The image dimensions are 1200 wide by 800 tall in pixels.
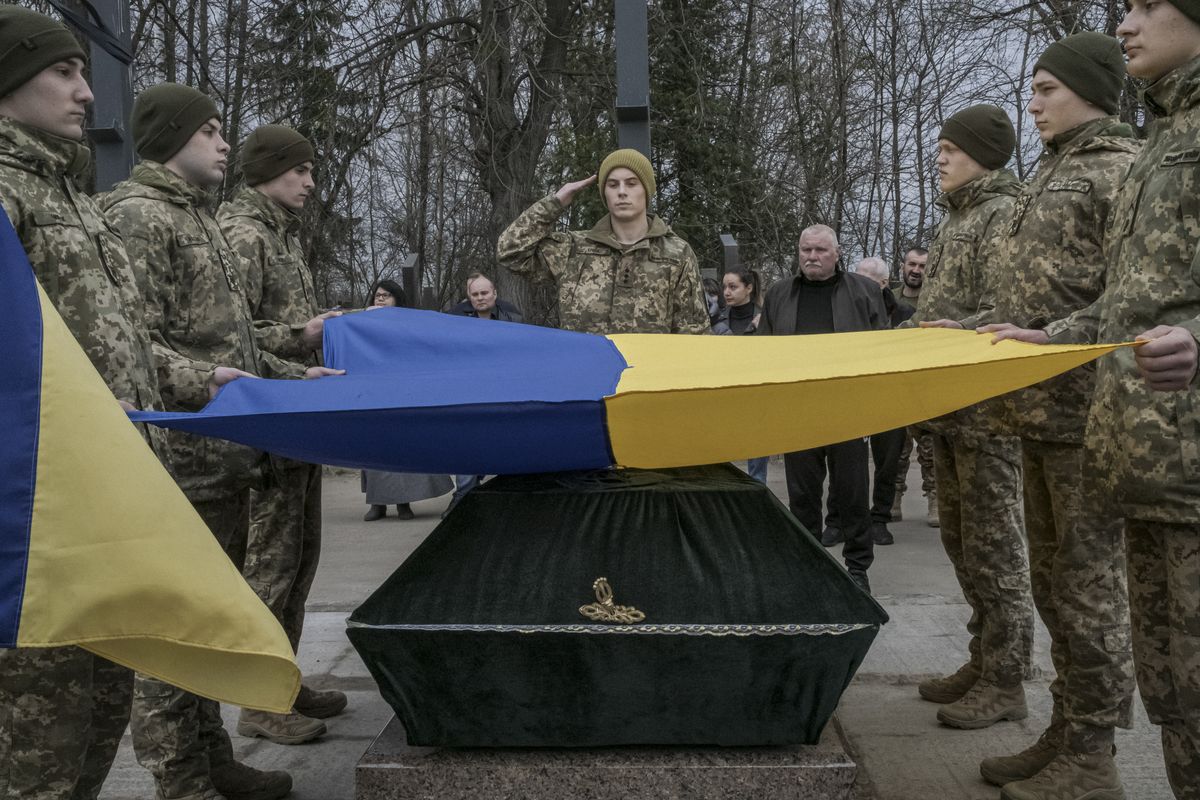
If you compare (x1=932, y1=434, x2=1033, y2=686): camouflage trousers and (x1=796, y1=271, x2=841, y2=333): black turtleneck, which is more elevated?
(x1=796, y1=271, x2=841, y2=333): black turtleneck

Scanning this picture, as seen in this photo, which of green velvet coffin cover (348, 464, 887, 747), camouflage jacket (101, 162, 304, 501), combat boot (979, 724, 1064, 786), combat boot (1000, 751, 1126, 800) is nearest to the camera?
green velvet coffin cover (348, 464, 887, 747)

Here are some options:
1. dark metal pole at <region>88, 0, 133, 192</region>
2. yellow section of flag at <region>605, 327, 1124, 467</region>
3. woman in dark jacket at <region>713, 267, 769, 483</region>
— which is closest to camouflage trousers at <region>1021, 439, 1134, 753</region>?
yellow section of flag at <region>605, 327, 1124, 467</region>

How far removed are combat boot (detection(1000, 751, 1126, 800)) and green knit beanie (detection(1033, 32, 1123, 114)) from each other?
185cm

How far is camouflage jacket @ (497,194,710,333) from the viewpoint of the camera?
4.40 meters

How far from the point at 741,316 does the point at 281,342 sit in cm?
508

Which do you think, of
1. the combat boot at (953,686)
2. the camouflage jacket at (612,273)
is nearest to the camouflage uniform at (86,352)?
the camouflage jacket at (612,273)

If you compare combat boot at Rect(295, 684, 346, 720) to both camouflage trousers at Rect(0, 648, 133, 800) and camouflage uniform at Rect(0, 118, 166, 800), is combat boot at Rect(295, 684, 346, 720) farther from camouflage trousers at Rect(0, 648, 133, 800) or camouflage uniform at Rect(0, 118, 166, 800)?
camouflage trousers at Rect(0, 648, 133, 800)

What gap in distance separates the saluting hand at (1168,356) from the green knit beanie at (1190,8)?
66 centimetres

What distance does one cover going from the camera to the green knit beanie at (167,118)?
322cm

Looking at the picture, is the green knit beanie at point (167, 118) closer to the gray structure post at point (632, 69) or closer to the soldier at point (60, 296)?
the soldier at point (60, 296)

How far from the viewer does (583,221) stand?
542 inches

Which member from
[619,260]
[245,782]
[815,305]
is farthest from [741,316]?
[245,782]

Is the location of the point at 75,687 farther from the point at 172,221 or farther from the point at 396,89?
the point at 396,89

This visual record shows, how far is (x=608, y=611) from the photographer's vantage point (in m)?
2.51
